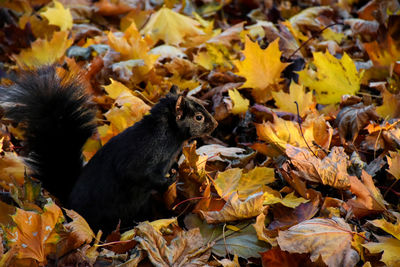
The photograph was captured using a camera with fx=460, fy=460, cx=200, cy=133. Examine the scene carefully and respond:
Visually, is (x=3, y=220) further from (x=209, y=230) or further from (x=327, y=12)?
(x=327, y=12)

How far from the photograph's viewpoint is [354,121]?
1881mm

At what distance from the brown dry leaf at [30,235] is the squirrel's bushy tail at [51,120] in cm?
57

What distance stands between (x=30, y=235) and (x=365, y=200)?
104 cm

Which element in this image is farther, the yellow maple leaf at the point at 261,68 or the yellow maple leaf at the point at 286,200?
the yellow maple leaf at the point at 261,68

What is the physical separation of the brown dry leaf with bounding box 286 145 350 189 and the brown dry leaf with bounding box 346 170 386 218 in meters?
0.09

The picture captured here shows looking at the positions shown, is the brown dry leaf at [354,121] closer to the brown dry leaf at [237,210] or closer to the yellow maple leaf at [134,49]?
the brown dry leaf at [237,210]

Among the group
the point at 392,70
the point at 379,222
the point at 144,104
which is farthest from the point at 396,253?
the point at 144,104

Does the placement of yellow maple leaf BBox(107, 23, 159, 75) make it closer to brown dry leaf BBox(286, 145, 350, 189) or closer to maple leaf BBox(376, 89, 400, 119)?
brown dry leaf BBox(286, 145, 350, 189)

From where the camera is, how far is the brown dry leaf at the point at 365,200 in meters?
1.48

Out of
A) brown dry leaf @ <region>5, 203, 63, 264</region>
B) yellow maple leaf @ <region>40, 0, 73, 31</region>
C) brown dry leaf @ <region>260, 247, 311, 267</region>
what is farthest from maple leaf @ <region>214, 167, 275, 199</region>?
yellow maple leaf @ <region>40, 0, 73, 31</region>

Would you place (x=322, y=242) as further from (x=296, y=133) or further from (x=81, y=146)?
(x=81, y=146)

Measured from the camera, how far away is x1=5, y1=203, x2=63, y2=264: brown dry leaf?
131 cm

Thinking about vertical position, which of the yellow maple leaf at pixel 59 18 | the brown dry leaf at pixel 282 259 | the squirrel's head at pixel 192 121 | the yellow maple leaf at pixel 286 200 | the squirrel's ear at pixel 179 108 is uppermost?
the yellow maple leaf at pixel 59 18

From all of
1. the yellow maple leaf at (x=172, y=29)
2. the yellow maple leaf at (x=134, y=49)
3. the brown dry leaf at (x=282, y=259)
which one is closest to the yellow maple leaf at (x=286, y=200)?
the brown dry leaf at (x=282, y=259)
